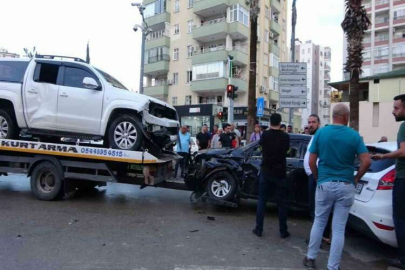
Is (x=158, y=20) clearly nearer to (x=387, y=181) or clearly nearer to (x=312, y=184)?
(x=312, y=184)

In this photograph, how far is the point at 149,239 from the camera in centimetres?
501

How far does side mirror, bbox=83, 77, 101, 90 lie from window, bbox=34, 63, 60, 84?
0.75 m

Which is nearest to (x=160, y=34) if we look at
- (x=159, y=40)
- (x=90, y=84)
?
(x=159, y=40)

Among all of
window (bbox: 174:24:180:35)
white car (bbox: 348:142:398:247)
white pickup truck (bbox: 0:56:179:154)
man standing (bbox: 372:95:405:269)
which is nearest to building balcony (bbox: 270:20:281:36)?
window (bbox: 174:24:180:35)

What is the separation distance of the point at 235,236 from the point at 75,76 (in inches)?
183

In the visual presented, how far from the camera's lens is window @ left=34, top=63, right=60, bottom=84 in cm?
718

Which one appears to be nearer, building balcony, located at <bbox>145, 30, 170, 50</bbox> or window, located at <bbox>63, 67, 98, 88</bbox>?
window, located at <bbox>63, 67, 98, 88</bbox>

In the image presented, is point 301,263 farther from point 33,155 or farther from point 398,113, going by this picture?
point 33,155

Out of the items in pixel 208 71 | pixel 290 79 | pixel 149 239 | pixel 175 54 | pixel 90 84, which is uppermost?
pixel 175 54

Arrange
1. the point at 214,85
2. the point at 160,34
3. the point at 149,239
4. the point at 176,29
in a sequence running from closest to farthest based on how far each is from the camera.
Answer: the point at 149,239, the point at 214,85, the point at 176,29, the point at 160,34

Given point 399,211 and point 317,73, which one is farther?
point 317,73

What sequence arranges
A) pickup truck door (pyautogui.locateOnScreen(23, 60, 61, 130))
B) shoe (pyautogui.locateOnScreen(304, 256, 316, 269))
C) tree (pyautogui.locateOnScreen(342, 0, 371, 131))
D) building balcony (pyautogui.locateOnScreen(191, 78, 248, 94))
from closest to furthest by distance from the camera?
shoe (pyautogui.locateOnScreen(304, 256, 316, 269)) → pickup truck door (pyautogui.locateOnScreen(23, 60, 61, 130)) → tree (pyautogui.locateOnScreen(342, 0, 371, 131)) → building balcony (pyautogui.locateOnScreen(191, 78, 248, 94))

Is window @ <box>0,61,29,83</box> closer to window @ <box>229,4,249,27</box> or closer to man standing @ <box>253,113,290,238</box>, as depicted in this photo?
man standing @ <box>253,113,290,238</box>

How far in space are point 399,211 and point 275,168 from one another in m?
1.76
